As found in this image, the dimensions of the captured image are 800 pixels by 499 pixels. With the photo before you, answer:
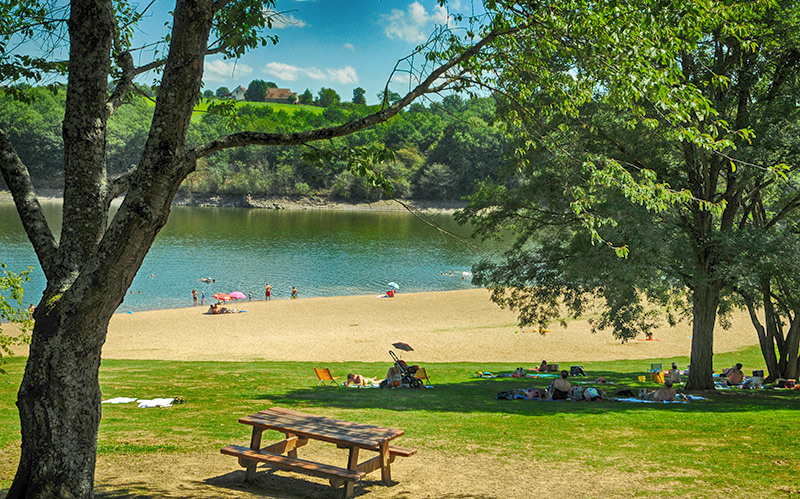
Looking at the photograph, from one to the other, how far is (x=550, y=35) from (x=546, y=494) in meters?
4.76

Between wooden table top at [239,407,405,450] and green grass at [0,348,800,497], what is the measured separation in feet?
4.90

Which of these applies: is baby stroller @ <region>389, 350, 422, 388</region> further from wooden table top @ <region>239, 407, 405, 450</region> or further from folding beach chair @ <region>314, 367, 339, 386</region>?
wooden table top @ <region>239, 407, 405, 450</region>

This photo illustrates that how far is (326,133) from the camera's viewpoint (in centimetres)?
536

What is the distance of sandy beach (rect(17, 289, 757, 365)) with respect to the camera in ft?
82.1

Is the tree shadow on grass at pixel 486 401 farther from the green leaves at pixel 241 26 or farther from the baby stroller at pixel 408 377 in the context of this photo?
the green leaves at pixel 241 26

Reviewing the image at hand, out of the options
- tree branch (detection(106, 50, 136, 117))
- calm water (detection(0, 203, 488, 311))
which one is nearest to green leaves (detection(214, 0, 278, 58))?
tree branch (detection(106, 50, 136, 117))

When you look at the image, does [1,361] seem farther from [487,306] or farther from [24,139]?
[24,139]

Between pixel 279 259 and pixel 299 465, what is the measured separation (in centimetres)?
5337

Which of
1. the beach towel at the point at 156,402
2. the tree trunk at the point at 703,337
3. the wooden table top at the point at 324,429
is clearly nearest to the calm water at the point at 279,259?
the tree trunk at the point at 703,337

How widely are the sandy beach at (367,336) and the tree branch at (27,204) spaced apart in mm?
17669

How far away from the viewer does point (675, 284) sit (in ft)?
52.7

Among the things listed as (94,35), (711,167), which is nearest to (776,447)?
(711,167)

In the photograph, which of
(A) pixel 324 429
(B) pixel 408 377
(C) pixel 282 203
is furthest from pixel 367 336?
(C) pixel 282 203

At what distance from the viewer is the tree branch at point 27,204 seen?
5.42 meters
